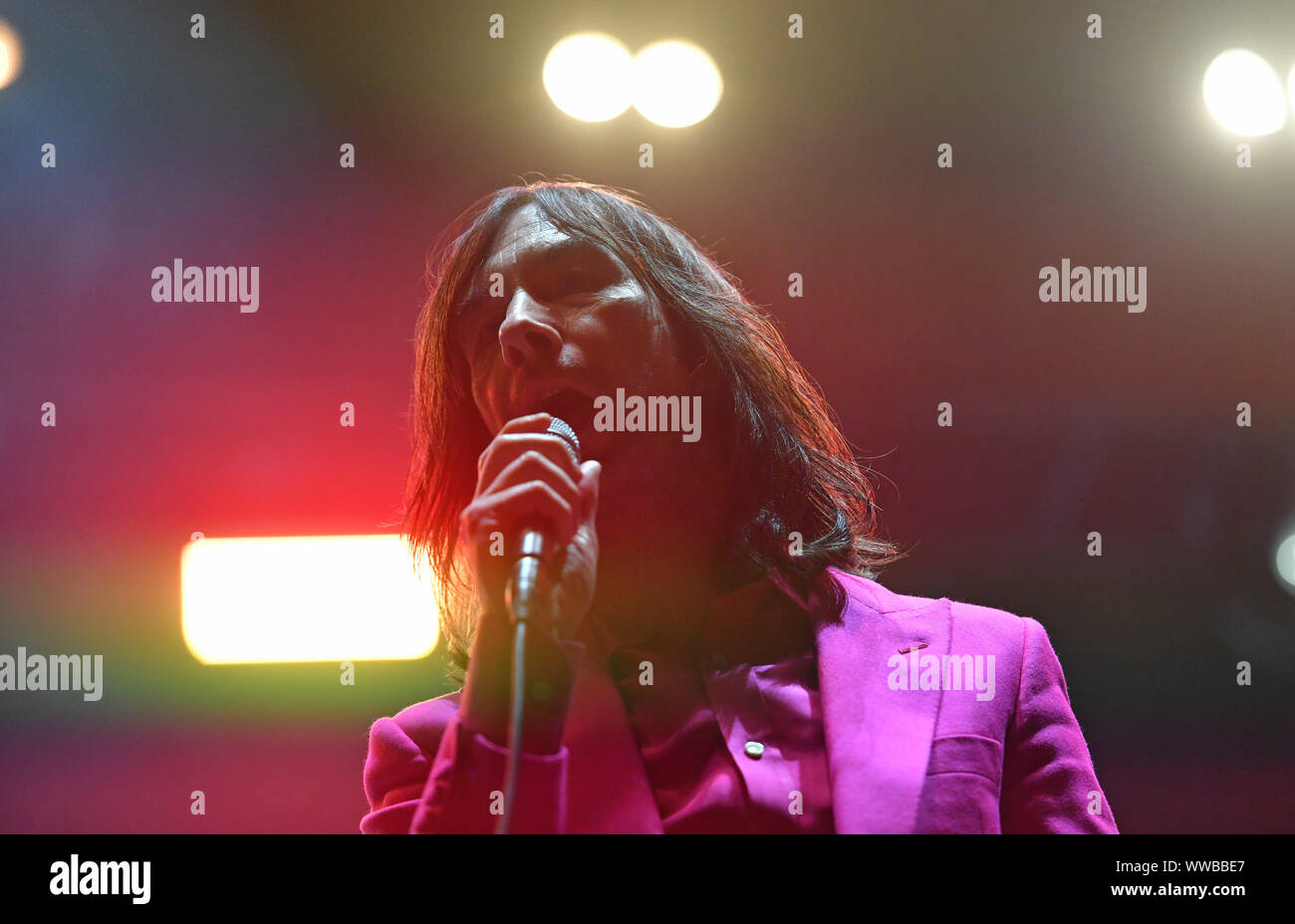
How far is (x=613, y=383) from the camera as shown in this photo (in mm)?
1760

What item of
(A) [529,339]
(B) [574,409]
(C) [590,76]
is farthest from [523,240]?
(C) [590,76]

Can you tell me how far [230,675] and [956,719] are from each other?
1.31 meters

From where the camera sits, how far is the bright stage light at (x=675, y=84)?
2.00m

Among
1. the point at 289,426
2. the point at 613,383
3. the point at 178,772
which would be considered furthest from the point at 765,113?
the point at 178,772

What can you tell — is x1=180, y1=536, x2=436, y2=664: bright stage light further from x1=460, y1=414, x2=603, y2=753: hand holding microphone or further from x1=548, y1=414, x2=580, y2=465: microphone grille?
x1=548, y1=414, x2=580, y2=465: microphone grille

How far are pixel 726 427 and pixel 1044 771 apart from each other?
78 centimetres

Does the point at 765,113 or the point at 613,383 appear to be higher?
the point at 765,113

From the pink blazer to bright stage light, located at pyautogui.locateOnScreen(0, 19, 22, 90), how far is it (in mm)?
1479

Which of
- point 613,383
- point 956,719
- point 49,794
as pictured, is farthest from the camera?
point 49,794

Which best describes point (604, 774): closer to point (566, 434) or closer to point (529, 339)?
point (566, 434)

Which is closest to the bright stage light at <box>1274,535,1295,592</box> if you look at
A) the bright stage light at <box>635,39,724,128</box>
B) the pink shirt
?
the pink shirt

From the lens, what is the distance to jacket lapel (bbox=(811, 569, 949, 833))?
157 cm
